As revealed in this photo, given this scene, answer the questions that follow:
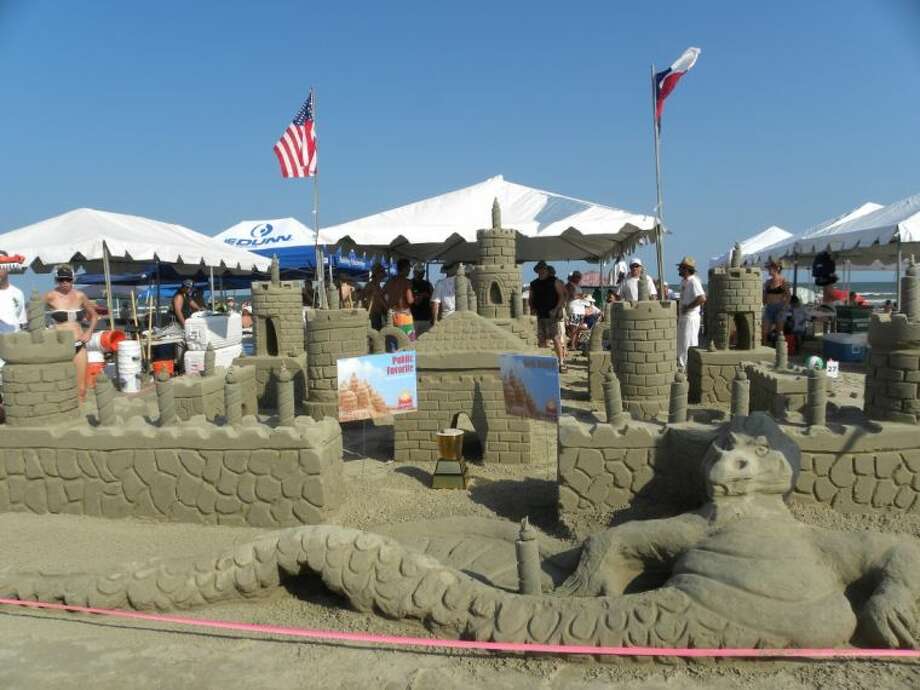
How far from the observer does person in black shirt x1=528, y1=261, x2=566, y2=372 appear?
1086 centimetres

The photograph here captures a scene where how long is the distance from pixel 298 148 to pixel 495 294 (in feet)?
13.9

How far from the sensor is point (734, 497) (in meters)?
3.44

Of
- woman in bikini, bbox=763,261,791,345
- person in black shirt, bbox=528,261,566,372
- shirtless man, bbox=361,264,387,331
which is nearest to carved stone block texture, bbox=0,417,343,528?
shirtless man, bbox=361,264,387,331

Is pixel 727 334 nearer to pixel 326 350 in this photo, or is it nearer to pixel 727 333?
pixel 727 333

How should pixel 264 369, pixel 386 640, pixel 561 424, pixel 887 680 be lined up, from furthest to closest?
pixel 264 369
pixel 561 424
pixel 386 640
pixel 887 680

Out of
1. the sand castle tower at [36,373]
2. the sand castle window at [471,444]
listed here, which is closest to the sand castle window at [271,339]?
the sand castle window at [471,444]

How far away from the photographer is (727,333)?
8.62m

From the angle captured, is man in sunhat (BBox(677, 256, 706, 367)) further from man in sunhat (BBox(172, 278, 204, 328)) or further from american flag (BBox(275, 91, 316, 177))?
man in sunhat (BBox(172, 278, 204, 328))

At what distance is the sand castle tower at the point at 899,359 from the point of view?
4.25 meters

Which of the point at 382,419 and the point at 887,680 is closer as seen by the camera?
the point at 887,680

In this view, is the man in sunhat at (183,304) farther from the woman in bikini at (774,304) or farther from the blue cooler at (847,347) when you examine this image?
the blue cooler at (847,347)

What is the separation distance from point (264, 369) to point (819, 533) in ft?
23.5

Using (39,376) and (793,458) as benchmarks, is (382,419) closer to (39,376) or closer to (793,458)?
(39,376)

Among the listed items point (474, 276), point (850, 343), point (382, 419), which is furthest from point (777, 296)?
point (382, 419)
